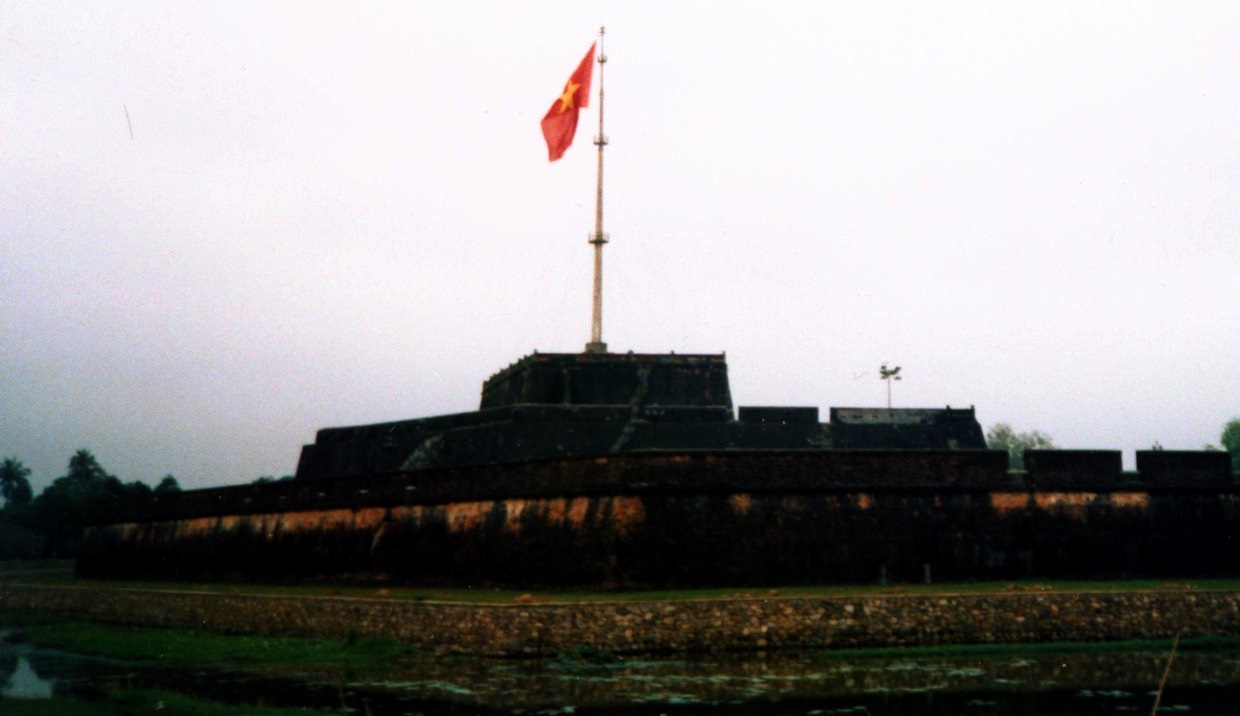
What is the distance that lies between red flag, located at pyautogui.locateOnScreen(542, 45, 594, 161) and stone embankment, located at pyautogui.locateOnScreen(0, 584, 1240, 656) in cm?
1084

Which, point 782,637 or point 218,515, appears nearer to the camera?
point 782,637

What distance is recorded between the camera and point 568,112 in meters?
25.6

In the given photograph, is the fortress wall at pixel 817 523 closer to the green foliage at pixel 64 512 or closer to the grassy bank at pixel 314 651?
the grassy bank at pixel 314 651

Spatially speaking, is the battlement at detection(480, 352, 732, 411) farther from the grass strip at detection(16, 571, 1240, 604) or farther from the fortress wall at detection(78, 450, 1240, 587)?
the grass strip at detection(16, 571, 1240, 604)

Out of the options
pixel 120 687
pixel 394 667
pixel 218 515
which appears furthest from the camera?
pixel 218 515

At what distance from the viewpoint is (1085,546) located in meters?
20.7

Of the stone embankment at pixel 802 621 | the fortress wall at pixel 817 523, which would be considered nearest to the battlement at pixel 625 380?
the fortress wall at pixel 817 523

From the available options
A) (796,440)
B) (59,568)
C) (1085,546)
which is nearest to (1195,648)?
(1085,546)

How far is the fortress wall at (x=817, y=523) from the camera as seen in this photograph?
19969mm

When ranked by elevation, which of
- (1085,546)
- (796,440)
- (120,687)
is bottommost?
(120,687)

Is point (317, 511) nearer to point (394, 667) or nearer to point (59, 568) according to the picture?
point (394, 667)

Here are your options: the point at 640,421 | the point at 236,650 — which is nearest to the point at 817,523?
the point at 640,421

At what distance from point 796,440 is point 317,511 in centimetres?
948

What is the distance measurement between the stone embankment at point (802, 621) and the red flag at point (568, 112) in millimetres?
10837
